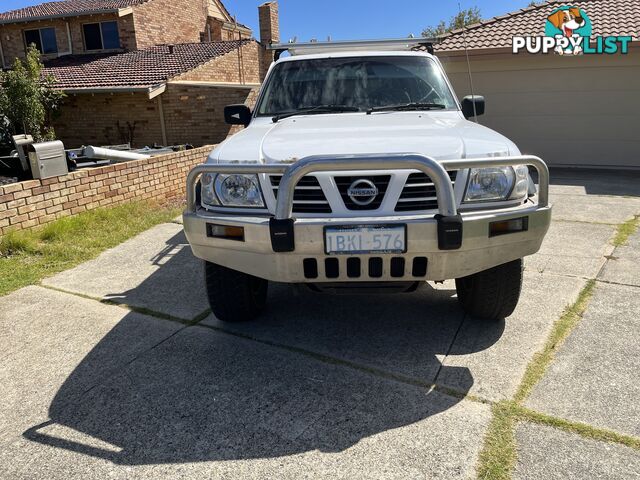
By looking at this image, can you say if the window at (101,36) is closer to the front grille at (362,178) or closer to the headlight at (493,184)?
the front grille at (362,178)

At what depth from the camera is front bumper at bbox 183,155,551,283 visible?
264 centimetres

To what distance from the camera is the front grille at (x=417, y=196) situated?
280 cm

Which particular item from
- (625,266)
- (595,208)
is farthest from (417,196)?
(595,208)

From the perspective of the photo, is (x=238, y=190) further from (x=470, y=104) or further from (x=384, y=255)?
(x=470, y=104)

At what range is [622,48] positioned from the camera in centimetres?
1034

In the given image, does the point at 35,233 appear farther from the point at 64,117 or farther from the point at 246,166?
the point at 64,117

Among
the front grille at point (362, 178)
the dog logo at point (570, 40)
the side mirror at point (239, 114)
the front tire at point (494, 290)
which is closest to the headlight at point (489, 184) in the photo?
the front grille at point (362, 178)

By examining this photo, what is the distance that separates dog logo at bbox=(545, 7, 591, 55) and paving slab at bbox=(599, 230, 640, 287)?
6.74m

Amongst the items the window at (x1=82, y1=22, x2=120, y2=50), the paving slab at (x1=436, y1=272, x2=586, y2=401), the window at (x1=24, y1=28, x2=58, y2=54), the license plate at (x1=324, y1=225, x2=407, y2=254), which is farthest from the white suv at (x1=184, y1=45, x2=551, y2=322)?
the window at (x1=24, y1=28, x2=58, y2=54)

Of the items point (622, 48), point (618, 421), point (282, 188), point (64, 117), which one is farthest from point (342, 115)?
point (64, 117)

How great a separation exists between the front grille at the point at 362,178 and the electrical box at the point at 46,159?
4376 mm

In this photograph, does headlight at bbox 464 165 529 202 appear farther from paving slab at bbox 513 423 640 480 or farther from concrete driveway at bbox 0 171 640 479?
paving slab at bbox 513 423 640 480

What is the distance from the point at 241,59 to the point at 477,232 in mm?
18447

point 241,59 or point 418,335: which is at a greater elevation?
point 241,59
